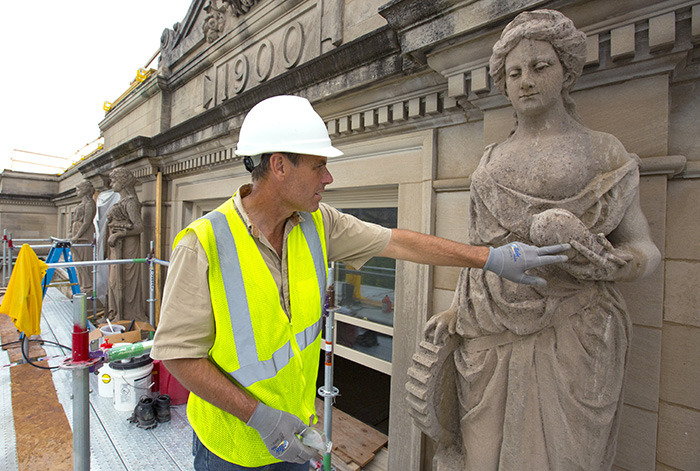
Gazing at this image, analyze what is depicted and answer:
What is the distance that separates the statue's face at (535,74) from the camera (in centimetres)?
145

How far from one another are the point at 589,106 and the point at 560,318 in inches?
45.8

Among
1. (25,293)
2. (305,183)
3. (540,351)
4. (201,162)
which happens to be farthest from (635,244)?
(201,162)

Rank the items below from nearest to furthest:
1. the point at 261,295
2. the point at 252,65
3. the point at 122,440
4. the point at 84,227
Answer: the point at 261,295
the point at 122,440
the point at 252,65
the point at 84,227

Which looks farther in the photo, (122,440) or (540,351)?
(122,440)

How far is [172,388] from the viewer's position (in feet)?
13.0

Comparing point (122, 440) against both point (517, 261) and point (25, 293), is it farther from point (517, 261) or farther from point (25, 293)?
point (517, 261)

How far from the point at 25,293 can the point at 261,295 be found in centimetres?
344

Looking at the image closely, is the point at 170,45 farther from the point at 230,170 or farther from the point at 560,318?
the point at 560,318

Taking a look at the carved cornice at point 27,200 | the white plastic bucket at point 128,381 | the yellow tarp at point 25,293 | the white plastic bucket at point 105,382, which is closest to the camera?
the yellow tarp at point 25,293

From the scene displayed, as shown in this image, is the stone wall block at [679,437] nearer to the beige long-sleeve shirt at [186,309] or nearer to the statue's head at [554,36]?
the statue's head at [554,36]

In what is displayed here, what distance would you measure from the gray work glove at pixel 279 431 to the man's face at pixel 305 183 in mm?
776

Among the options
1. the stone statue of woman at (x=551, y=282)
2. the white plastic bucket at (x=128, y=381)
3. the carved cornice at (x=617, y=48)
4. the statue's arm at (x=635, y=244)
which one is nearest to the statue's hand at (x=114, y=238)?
the white plastic bucket at (x=128, y=381)

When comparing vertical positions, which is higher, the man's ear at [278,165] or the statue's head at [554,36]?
the statue's head at [554,36]

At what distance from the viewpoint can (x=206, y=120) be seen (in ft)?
17.1
